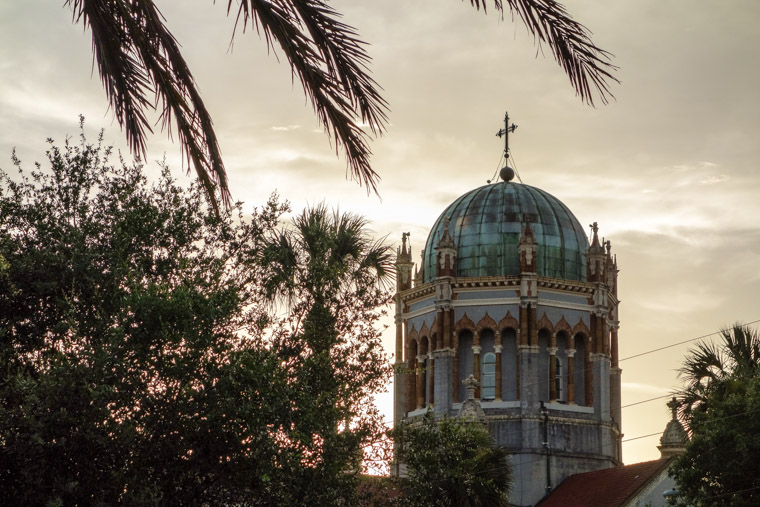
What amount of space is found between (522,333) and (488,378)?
2701 millimetres

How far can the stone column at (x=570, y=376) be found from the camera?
188 ft

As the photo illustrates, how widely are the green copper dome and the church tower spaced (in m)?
0.06

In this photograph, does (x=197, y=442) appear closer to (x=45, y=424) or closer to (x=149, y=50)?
(x=45, y=424)

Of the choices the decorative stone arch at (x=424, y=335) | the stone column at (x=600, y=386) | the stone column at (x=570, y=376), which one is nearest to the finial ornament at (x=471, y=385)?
the decorative stone arch at (x=424, y=335)

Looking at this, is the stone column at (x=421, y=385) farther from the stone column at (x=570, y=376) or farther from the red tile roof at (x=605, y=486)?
the red tile roof at (x=605, y=486)

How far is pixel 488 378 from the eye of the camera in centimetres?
5734

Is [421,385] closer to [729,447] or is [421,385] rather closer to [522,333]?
[522,333]

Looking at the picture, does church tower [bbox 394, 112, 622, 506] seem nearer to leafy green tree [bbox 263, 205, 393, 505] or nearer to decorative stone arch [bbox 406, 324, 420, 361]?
decorative stone arch [bbox 406, 324, 420, 361]

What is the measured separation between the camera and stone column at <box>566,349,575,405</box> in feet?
188

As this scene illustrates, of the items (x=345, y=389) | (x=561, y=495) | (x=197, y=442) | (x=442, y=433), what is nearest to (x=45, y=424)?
(x=197, y=442)

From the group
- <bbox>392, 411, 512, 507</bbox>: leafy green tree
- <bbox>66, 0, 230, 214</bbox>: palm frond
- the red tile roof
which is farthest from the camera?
the red tile roof

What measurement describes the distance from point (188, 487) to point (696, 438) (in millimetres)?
17348

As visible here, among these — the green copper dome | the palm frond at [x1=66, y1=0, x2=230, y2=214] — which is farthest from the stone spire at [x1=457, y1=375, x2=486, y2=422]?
the palm frond at [x1=66, y1=0, x2=230, y2=214]

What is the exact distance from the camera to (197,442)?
62.4ft
